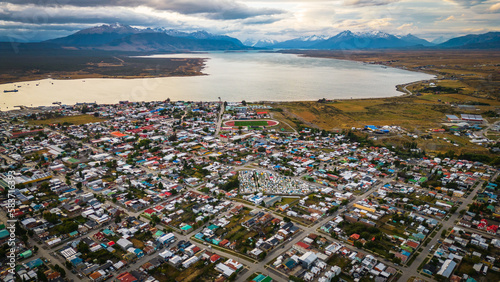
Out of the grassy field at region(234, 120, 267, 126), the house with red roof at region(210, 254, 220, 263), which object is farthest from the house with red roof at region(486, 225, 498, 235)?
the grassy field at region(234, 120, 267, 126)

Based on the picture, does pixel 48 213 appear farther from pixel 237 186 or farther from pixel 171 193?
pixel 237 186

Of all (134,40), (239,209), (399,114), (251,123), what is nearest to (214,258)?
(239,209)

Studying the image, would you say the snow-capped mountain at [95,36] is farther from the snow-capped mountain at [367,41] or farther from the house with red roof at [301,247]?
the house with red roof at [301,247]

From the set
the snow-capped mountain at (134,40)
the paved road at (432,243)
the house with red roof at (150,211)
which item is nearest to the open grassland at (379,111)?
the paved road at (432,243)

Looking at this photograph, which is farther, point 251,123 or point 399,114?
point 399,114

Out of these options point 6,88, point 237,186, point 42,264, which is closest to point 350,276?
point 237,186

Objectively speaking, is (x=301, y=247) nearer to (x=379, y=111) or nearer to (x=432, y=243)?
(x=432, y=243)

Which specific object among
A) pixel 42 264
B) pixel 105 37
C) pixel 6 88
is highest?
pixel 105 37
